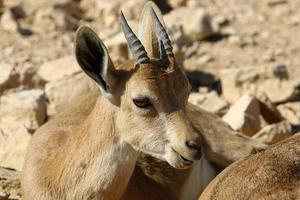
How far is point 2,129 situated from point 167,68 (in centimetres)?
367

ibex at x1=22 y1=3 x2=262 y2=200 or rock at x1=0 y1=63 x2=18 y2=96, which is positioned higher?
ibex at x1=22 y1=3 x2=262 y2=200

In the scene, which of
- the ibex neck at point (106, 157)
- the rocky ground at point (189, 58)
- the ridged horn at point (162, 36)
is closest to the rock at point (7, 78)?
the rocky ground at point (189, 58)

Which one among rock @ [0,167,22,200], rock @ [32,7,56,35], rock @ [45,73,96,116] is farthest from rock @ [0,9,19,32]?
rock @ [0,167,22,200]

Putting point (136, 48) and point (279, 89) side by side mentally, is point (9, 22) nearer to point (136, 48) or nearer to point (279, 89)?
point (279, 89)

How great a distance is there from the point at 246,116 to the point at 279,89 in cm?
163

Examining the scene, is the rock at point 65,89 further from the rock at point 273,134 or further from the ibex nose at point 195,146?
the ibex nose at point 195,146

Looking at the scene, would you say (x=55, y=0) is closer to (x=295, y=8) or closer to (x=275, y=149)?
(x=295, y=8)

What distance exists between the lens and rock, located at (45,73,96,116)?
13273 mm

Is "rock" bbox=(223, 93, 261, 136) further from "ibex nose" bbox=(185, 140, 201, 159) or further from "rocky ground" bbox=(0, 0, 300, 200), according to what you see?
"ibex nose" bbox=(185, 140, 201, 159)

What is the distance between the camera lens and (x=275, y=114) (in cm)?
1357

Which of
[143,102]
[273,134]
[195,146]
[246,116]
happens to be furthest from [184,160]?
[246,116]

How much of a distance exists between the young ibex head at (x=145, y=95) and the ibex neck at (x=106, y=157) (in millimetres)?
116

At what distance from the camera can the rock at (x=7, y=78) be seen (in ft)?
44.7

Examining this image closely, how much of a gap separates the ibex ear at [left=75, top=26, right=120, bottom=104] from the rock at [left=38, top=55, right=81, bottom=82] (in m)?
4.45
